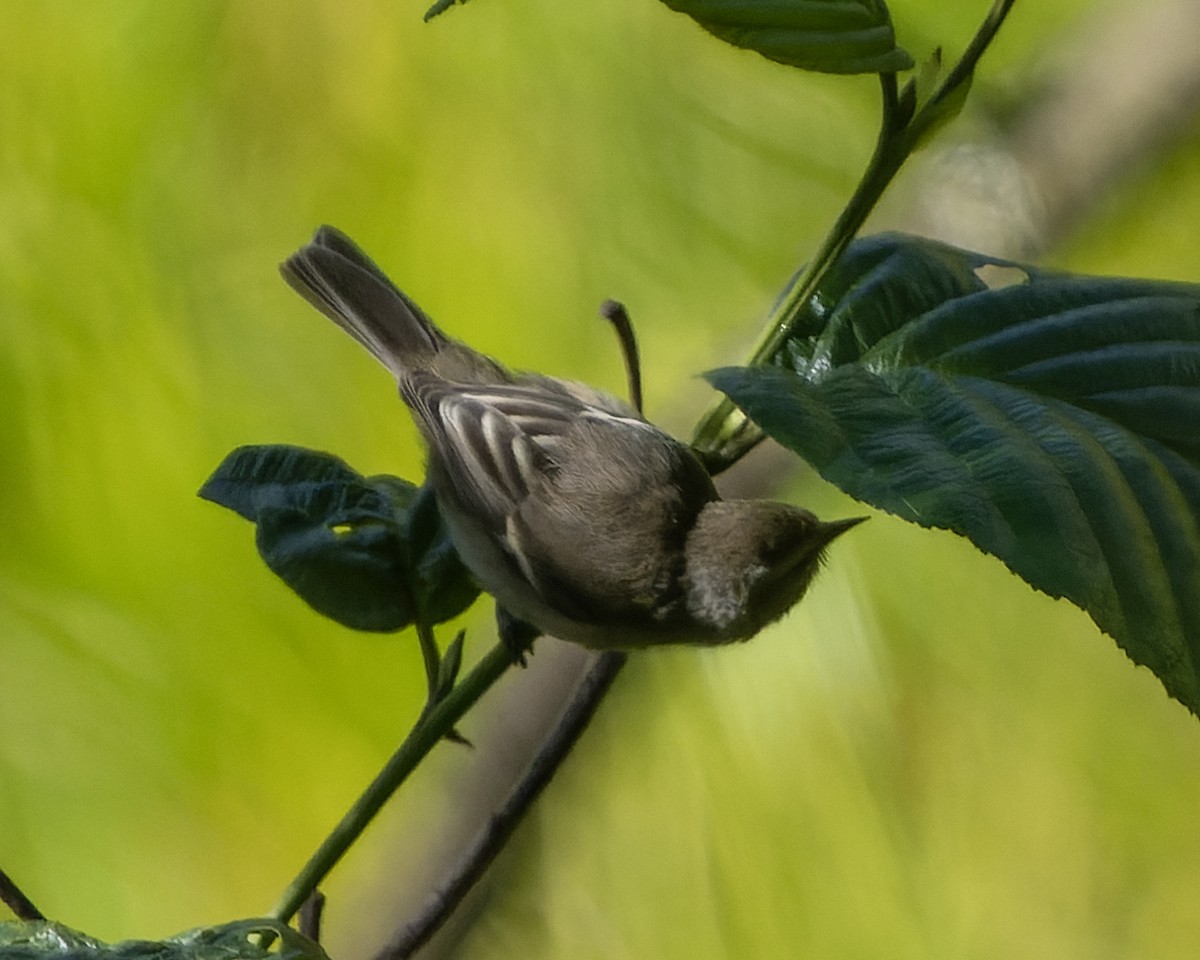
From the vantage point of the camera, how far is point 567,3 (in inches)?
63.8

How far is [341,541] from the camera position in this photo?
33.7 inches

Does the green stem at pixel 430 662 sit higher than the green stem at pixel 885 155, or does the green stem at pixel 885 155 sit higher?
the green stem at pixel 885 155

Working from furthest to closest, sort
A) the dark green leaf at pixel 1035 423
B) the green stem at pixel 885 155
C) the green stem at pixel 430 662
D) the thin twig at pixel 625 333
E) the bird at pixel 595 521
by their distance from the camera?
the bird at pixel 595 521 < the thin twig at pixel 625 333 < the green stem at pixel 430 662 < the green stem at pixel 885 155 < the dark green leaf at pixel 1035 423

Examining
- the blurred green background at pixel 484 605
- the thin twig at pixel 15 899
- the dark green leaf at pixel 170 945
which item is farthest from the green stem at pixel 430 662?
the blurred green background at pixel 484 605

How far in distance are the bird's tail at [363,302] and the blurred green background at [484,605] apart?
Result: 0.29 m

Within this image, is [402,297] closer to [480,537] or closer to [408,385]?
[408,385]

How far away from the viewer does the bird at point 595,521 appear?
1041 millimetres

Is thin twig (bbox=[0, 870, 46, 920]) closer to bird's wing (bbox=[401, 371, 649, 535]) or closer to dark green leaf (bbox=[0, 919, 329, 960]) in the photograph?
dark green leaf (bbox=[0, 919, 329, 960])

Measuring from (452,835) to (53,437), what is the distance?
0.73 metres

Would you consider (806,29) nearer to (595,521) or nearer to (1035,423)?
(1035,423)

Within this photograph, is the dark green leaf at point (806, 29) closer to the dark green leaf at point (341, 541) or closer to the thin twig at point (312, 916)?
the dark green leaf at point (341, 541)

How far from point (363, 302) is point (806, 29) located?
0.74 metres

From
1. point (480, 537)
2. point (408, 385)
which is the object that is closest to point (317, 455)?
point (480, 537)

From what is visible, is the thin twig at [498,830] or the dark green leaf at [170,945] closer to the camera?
the dark green leaf at [170,945]
